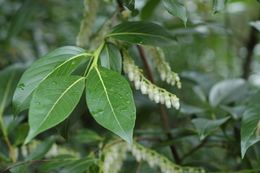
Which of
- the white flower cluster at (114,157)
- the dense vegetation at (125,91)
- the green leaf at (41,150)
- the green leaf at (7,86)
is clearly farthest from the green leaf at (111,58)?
the green leaf at (7,86)

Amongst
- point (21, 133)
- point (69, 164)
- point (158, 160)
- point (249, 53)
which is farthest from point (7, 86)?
point (249, 53)

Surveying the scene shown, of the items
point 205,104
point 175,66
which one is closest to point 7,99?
point 205,104

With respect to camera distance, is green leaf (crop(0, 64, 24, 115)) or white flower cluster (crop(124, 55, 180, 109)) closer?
white flower cluster (crop(124, 55, 180, 109))

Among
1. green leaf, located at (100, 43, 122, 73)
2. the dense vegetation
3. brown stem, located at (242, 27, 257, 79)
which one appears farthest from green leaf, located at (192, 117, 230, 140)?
brown stem, located at (242, 27, 257, 79)

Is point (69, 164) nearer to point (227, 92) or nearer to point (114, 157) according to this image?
point (114, 157)

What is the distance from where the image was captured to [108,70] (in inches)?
28.2

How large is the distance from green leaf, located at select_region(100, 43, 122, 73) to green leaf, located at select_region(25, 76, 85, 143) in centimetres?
9

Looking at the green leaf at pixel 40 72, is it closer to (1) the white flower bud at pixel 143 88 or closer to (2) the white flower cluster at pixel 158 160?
(1) the white flower bud at pixel 143 88

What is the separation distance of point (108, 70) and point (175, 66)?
3.05 ft

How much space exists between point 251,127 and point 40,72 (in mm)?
370

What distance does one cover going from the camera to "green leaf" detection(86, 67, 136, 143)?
25.4 inches

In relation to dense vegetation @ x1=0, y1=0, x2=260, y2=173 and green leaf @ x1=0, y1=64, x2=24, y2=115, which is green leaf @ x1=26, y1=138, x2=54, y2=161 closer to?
dense vegetation @ x1=0, y1=0, x2=260, y2=173

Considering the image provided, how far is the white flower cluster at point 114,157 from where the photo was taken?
89cm

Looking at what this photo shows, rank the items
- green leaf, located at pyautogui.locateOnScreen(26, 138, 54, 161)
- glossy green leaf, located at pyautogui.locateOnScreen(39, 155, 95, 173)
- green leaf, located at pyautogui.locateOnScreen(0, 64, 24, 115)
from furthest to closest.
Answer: green leaf, located at pyautogui.locateOnScreen(0, 64, 24, 115) → green leaf, located at pyautogui.locateOnScreen(26, 138, 54, 161) → glossy green leaf, located at pyautogui.locateOnScreen(39, 155, 95, 173)
